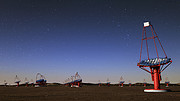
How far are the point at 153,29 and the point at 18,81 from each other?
16701cm

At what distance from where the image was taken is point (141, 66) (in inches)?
1852

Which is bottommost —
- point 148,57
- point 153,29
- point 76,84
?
point 76,84

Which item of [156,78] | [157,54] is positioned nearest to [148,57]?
[157,54]

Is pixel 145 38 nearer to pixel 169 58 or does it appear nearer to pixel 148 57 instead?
pixel 148 57

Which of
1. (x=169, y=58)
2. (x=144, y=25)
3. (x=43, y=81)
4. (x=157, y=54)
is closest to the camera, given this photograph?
(x=169, y=58)

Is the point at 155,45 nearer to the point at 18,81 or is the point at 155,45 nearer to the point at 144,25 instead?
the point at 144,25

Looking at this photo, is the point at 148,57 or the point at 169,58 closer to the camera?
the point at 169,58

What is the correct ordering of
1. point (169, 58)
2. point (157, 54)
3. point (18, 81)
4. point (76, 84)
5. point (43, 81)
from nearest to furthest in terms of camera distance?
point (169, 58), point (157, 54), point (76, 84), point (43, 81), point (18, 81)

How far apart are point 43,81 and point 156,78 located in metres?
128

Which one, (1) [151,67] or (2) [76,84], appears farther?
(2) [76,84]

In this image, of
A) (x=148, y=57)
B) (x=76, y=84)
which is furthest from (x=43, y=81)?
(x=148, y=57)

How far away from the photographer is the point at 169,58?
42875 millimetres

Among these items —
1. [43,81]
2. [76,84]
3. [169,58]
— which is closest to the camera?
[169,58]

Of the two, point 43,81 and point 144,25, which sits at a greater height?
point 144,25
